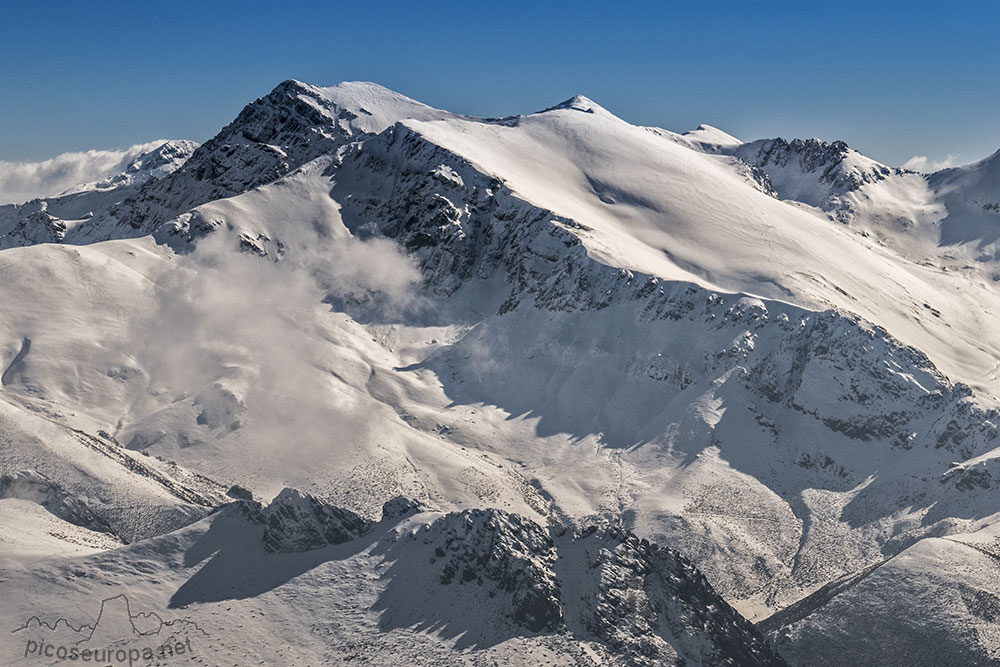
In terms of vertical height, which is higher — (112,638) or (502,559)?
(502,559)

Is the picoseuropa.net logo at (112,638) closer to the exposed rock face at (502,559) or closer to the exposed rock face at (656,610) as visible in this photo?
the exposed rock face at (502,559)

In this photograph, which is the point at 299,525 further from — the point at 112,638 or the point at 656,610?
the point at 656,610

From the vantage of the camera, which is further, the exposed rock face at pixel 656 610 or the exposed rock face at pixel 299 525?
the exposed rock face at pixel 299 525

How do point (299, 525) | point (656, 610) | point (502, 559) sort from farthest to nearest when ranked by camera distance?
point (299, 525), point (656, 610), point (502, 559)

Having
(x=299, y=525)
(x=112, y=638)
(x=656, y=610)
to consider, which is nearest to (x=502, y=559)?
(x=656, y=610)

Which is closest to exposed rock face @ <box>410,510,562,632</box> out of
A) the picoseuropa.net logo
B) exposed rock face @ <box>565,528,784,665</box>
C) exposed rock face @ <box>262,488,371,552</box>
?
exposed rock face @ <box>565,528,784,665</box>

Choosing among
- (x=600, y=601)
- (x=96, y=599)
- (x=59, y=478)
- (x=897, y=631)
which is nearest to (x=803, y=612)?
(x=897, y=631)

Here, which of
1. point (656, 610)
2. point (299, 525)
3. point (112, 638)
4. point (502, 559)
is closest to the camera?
point (112, 638)

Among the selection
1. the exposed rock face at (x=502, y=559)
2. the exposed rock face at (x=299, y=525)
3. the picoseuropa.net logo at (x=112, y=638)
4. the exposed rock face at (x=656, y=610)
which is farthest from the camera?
the exposed rock face at (x=299, y=525)

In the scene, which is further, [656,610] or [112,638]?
[656,610]

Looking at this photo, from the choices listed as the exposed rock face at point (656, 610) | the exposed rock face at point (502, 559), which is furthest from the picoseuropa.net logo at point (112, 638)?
the exposed rock face at point (656, 610)
